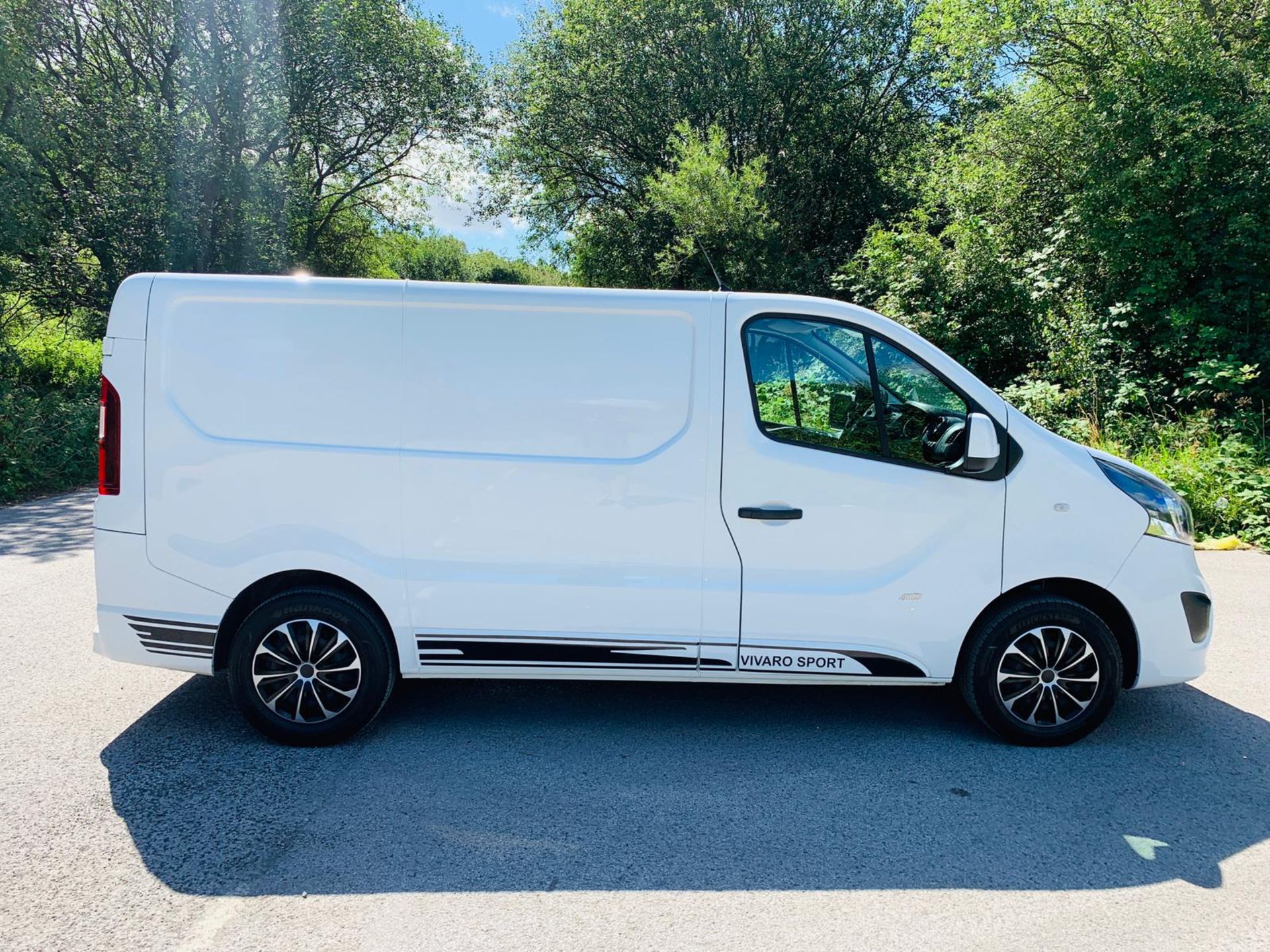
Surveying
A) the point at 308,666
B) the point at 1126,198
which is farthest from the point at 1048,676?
the point at 1126,198

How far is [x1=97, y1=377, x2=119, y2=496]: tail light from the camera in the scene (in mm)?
3984

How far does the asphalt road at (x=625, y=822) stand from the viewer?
286 cm

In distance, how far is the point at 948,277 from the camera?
1492 cm

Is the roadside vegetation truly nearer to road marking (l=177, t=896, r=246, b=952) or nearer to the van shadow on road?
the van shadow on road

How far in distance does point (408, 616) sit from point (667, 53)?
25662 millimetres

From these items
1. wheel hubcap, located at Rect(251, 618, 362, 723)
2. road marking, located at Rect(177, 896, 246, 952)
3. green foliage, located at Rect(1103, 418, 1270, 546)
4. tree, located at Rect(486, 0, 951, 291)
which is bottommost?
road marking, located at Rect(177, 896, 246, 952)

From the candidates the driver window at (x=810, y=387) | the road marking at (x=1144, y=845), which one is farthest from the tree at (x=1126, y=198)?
the road marking at (x=1144, y=845)

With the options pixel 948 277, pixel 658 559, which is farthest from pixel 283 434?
pixel 948 277

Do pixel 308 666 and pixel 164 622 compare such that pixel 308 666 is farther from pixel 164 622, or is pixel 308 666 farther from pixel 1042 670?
pixel 1042 670

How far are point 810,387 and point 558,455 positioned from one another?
1.25m

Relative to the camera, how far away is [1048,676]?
13.7ft

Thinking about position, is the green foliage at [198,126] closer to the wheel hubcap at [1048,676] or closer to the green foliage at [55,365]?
the green foliage at [55,365]

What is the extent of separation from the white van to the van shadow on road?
394mm

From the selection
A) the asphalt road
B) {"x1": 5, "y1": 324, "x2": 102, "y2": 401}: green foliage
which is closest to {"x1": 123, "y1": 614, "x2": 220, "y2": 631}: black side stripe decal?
the asphalt road
